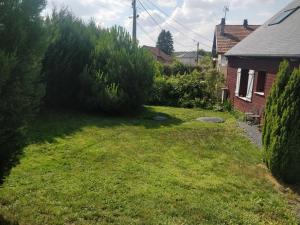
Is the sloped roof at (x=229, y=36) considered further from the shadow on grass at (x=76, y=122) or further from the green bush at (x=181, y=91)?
the shadow on grass at (x=76, y=122)

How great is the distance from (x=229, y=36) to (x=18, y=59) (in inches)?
1077

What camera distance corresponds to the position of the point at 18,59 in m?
3.85

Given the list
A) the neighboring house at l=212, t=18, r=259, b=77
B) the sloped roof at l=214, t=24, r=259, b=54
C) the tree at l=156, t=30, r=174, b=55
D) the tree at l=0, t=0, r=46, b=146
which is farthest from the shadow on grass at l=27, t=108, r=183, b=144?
the tree at l=156, t=30, r=174, b=55

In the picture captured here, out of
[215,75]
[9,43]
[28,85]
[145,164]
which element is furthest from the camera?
[215,75]

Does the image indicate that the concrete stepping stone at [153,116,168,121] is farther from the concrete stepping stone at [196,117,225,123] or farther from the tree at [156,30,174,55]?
the tree at [156,30,174,55]

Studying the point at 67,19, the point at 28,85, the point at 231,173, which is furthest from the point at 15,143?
the point at 67,19

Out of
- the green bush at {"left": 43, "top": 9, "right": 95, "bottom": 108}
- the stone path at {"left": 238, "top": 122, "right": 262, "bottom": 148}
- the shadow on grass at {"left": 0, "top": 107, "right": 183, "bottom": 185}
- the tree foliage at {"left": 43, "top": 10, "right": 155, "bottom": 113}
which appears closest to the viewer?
the shadow on grass at {"left": 0, "top": 107, "right": 183, "bottom": 185}

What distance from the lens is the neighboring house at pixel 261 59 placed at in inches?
449

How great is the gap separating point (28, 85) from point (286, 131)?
16.3ft

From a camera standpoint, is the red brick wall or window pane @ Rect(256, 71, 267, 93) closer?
the red brick wall

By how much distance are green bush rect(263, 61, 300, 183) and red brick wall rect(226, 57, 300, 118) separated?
3725 mm

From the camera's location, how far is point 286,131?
22.1 ft

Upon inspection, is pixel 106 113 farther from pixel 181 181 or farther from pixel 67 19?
pixel 181 181

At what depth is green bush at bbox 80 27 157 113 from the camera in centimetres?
1263
